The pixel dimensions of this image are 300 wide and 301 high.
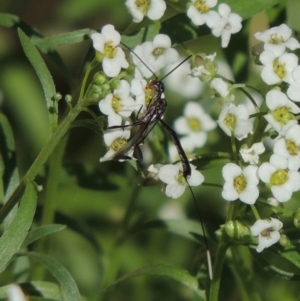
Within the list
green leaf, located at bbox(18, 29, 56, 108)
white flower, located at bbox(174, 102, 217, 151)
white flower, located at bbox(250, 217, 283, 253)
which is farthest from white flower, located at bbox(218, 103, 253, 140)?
white flower, located at bbox(174, 102, 217, 151)

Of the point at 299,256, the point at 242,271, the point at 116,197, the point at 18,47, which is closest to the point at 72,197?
the point at 116,197

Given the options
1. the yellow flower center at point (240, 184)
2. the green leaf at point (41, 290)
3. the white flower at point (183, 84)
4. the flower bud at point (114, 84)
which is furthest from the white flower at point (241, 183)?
the white flower at point (183, 84)

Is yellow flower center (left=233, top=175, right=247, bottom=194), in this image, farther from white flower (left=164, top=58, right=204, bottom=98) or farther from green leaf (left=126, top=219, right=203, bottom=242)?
white flower (left=164, top=58, right=204, bottom=98)

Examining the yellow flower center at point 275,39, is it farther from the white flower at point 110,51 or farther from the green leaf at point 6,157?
the green leaf at point 6,157

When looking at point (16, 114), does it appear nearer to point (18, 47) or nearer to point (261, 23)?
point (18, 47)

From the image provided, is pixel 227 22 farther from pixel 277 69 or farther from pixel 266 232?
pixel 266 232

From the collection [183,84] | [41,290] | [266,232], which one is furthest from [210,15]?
[183,84]
